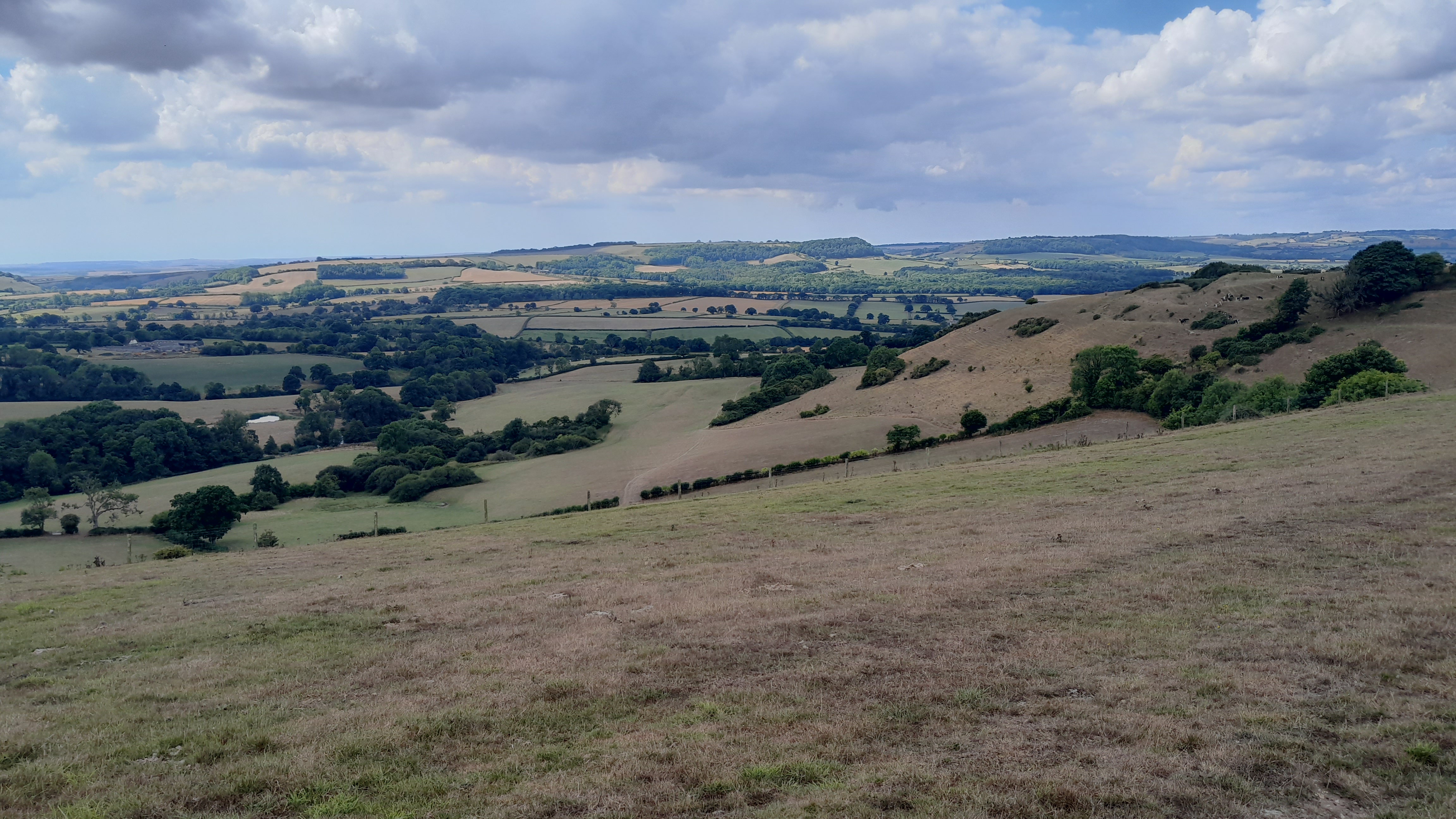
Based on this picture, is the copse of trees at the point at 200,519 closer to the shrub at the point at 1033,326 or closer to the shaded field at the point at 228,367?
the shrub at the point at 1033,326

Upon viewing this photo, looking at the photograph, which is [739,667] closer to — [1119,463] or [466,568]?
[466,568]

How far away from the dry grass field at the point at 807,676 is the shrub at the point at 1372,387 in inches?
1072

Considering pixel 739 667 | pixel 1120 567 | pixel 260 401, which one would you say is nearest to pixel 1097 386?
pixel 1120 567

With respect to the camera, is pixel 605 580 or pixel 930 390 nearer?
pixel 605 580

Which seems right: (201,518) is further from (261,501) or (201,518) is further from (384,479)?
(384,479)

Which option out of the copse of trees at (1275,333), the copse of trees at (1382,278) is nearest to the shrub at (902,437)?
the copse of trees at (1275,333)

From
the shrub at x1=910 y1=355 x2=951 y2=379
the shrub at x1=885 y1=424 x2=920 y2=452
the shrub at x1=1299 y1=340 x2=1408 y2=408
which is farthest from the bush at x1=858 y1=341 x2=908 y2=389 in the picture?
the shrub at x1=1299 y1=340 x2=1408 y2=408

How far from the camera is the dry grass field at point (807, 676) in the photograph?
9.02 meters

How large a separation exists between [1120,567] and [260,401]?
138249 mm

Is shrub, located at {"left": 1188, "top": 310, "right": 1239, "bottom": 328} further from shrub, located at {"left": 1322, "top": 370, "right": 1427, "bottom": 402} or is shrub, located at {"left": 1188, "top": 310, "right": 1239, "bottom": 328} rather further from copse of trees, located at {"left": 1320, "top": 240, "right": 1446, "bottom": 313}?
shrub, located at {"left": 1322, "top": 370, "right": 1427, "bottom": 402}

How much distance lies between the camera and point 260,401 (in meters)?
131

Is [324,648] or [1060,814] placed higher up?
[1060,814]

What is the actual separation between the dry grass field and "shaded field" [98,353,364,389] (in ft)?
443

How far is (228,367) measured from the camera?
15112 centimetres
